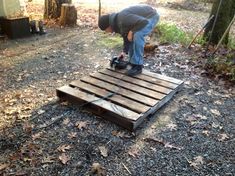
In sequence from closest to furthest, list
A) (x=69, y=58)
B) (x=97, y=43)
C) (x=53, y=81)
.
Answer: (x=53, y=81) → (x=69, y=58) → (x=97, y=43)

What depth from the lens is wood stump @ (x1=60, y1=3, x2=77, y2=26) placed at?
8492mm

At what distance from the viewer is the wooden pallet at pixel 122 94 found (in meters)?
3.82

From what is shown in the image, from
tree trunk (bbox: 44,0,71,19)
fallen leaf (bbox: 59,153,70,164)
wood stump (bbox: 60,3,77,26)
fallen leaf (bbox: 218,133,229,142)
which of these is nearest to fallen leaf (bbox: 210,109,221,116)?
fallen leaf (bbox: 218,133,229,142)

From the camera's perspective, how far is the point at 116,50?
22.0ft

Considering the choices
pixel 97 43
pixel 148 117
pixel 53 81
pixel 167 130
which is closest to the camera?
pixel 167 130

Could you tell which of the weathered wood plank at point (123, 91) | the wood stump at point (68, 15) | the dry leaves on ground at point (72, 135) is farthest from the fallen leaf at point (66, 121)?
the wood stump at point (68, 15)

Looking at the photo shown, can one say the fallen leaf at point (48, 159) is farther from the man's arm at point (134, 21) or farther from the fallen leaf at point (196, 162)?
the man's arm at point (134, 21)

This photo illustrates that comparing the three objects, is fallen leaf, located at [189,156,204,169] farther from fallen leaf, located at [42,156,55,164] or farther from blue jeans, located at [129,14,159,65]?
blue jeans, located at [129,14,159,65]

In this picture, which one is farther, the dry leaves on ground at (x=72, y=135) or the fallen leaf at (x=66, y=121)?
the fallen leaf at (x=66, y=121)

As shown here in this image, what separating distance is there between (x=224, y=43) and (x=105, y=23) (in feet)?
12.2

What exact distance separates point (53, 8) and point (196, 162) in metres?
7.29

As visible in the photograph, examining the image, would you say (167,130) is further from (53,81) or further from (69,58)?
(69,58)

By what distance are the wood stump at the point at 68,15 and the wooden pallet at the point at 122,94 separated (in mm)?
4180

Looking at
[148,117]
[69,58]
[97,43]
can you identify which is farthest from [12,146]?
[97,43]
